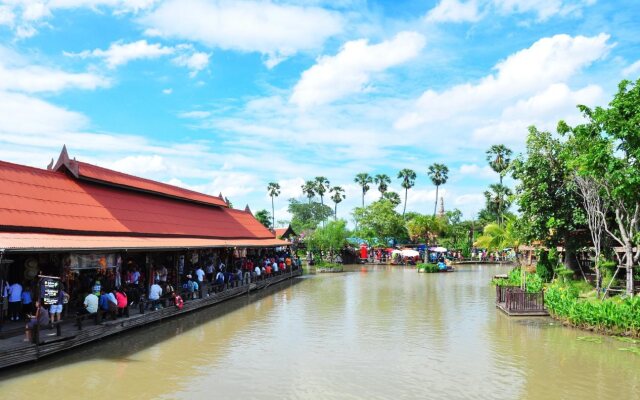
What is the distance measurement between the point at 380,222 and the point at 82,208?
47.5 meters

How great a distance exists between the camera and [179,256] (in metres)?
24.9

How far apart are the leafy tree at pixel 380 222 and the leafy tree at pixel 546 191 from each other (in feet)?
127

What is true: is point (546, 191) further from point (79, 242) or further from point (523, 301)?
point (79, 242)

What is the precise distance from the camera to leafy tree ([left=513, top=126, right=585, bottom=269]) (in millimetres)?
24219

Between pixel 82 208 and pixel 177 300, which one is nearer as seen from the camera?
pixel 82 208

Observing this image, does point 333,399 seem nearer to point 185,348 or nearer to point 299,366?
point 299,366

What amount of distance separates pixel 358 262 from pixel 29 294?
47979mm

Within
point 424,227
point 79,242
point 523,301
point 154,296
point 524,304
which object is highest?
point 424,227

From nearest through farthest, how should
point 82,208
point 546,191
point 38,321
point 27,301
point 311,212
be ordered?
point 38,321 < point 27,301 < point 82,208 < point 546,191 < point 311,212

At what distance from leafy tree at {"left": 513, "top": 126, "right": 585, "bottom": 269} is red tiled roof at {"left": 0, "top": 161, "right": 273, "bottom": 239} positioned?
17755 mm

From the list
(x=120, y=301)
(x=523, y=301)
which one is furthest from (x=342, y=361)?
(x=523, y=301)

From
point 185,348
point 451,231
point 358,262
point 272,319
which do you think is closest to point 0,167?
point 185,348

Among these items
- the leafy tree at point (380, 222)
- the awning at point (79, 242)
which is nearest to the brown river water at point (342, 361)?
the awning at point (79, 242)

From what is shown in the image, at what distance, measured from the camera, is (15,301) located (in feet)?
48.8
